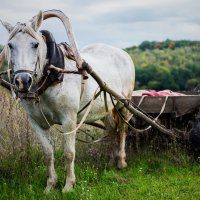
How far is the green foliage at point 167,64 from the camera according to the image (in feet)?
211

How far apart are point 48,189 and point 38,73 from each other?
5.21 ft

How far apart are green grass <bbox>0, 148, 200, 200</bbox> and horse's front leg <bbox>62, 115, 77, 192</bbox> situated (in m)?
0.11

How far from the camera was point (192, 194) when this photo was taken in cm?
563

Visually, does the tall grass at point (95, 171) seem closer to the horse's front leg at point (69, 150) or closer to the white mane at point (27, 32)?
the horse's front leg at point (69, 150)

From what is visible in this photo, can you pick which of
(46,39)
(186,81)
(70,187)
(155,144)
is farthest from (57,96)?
(186,81)

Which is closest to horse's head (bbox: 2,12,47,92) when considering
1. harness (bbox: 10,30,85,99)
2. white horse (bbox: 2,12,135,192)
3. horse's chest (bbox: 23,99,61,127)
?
white horse (bbox: 2,12,135,192)

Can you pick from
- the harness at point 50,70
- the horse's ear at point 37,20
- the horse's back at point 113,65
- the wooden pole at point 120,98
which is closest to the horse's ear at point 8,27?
the horse's ear at point 37,20

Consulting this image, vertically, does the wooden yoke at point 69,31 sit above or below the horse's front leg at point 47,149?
above

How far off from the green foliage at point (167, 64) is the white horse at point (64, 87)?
158 ft

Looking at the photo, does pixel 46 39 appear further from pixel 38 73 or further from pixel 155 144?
pixel 155 144

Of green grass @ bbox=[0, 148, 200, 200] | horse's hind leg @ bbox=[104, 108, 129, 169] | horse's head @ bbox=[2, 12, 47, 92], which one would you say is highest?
horse's head @ bbox=[2, 12, 47, 92]

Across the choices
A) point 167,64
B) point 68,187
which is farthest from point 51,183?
point 167,64

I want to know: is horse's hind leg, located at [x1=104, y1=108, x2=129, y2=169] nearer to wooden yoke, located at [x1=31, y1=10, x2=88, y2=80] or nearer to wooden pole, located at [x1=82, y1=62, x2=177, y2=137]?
wooden pole, located at [x1=82, y1=62, x2=177, y2=137]

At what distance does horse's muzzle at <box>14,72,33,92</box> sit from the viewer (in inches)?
169
